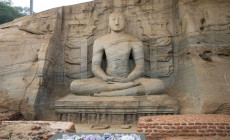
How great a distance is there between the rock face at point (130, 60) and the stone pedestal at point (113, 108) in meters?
0.59

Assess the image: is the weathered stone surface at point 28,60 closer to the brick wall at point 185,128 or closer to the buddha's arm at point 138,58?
the buddha's arm at point 138,58

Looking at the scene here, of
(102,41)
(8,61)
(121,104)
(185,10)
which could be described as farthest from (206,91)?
(8,61)

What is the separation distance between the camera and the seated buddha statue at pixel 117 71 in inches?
191

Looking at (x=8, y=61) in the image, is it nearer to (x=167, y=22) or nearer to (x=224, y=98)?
(x=167, y=22)

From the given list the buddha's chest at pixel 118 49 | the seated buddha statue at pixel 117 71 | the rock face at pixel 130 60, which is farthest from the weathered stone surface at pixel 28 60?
the buddha's chest at pixel 118 49

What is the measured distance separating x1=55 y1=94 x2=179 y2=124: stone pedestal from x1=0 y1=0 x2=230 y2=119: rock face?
0.59m

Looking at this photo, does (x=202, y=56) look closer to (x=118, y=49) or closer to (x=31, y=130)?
(x=118, y=49)

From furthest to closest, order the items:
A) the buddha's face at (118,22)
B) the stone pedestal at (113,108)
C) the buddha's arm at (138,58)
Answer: the buddha's face at (118,22) → the buddha's arm at (138,58) → the stone pedestal at (113,108)

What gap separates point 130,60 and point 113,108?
2.27m

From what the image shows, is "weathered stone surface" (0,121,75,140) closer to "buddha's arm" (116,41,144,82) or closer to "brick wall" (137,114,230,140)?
"brick wall" (137,114,230,140)

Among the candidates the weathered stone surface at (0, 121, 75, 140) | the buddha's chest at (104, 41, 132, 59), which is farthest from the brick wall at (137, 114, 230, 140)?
the buddha's chest at (104, 41, 132, 59)

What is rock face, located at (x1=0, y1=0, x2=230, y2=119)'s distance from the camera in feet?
15.4

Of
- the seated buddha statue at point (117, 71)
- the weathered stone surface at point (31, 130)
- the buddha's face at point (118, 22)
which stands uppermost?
the buddha's face at point (118, 22)

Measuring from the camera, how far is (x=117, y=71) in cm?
564
